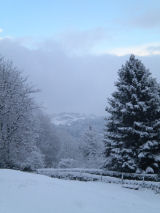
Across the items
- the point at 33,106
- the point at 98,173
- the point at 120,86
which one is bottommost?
the point at 98,173

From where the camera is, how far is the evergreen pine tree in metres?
16.6

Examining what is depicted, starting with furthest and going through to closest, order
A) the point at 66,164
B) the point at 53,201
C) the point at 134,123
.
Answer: the point at 66,164, the point at 134,123, the point at 53,201

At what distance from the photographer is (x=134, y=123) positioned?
17.0 meters

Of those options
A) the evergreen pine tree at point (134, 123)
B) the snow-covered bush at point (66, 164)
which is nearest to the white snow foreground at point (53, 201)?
the evergreen pine tree at point (134, 123)

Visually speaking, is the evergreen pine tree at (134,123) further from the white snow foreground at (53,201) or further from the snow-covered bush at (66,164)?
the snow-covered bush at (66,164)

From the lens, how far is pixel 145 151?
16438mm

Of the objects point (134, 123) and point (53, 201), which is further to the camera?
point (134, 123)

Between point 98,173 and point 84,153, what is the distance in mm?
20996

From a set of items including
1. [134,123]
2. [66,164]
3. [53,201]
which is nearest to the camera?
[53,201]

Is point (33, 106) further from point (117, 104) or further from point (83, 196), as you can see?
point (83, 196)

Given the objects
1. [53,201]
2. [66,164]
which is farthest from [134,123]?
[66,164]

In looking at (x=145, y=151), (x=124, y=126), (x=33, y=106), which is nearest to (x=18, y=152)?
(x=33, y=106)

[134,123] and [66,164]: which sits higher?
[134,123]

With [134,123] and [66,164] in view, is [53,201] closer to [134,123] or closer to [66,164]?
[134,123]
